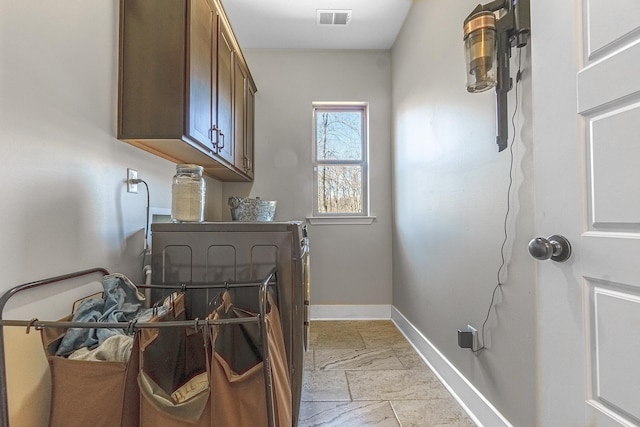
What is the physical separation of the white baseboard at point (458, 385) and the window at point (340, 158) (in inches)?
54.5

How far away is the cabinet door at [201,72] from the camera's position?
151 cm

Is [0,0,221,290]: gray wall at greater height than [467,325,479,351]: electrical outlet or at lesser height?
greater

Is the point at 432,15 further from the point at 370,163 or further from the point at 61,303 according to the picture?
the point at 61,303

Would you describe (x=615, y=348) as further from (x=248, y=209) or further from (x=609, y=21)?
(x=248, y=209)

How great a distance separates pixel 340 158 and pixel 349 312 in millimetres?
1603

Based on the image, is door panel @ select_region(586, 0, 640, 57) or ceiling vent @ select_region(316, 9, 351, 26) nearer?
door panel @ select_region(586, 0, 640, 57)

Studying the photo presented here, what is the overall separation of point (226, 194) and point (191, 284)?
2.02 meters

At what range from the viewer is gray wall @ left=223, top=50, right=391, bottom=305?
3.21 m

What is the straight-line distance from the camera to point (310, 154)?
10.6 ft

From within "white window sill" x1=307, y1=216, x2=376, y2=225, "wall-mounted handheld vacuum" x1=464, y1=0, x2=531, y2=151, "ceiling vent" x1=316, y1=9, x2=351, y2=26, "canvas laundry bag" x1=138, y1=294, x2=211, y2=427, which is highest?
"ceiling vent" x1=316, y1=9, x2=351, y2=26

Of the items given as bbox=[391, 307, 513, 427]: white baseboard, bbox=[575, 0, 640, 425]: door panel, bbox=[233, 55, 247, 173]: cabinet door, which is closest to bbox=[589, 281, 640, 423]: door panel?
bbox=[575, 0, 640, 425]: door panel

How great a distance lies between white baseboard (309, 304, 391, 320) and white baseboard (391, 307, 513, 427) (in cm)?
61

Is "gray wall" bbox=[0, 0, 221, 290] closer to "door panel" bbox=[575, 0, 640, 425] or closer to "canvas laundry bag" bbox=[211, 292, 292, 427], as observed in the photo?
"canvas laundry bag" bbox=[211, 292, 292, 427]

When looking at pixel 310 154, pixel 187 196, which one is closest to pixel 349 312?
pixel 310 154
